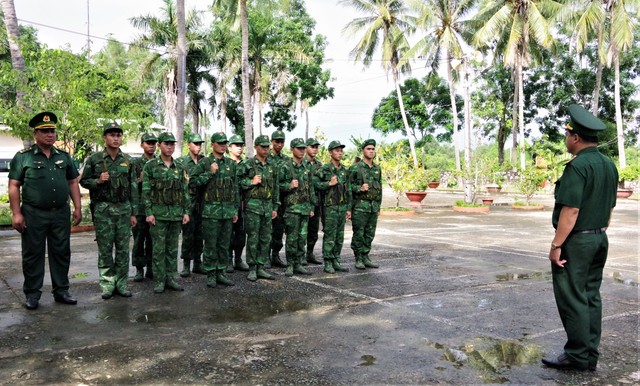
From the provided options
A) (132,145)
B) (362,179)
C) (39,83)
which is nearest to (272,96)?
(132,145)

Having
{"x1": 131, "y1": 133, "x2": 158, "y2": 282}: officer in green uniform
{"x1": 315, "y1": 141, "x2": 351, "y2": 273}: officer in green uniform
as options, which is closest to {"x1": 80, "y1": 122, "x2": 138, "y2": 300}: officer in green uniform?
{"x1": 131, "y1": 133, "x2": 158, "y2": 282}: officer in green uniform

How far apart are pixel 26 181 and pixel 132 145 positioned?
2530 centimetres

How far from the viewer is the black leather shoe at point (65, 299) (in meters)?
5.43

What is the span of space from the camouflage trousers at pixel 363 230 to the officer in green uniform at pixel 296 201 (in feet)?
2.10

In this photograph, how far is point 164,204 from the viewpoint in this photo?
5.90 meters

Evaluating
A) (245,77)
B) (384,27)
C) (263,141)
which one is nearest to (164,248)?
(263,141)

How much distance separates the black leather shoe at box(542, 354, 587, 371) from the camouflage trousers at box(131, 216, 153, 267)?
4645mm

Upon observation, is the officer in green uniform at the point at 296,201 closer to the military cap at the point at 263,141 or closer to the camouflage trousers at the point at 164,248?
the military cap at the point at 263,141

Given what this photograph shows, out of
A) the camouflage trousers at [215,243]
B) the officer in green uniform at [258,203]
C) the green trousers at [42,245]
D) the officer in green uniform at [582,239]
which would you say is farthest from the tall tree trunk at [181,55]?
the officer in green uniform at [582,239]

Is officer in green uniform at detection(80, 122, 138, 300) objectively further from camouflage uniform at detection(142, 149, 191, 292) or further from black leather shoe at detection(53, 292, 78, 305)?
black leather shoe at detection(53, 292, 78, 305)

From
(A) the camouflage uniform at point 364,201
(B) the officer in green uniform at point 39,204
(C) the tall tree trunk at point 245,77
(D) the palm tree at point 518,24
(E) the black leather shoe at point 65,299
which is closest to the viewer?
(B) the officer in green uniform at point 39,204

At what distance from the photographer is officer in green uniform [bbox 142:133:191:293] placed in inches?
233

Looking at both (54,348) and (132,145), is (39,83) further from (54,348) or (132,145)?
(132,145)

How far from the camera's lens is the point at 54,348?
13.6ft
